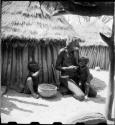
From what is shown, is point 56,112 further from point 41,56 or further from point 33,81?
point 41,56

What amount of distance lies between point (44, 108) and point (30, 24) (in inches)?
117

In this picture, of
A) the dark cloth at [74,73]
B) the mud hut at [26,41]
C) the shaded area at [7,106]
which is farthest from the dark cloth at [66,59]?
the shaded area at [7,106]

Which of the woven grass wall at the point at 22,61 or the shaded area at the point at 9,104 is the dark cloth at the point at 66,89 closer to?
the woven grass wall at the point at 22,61

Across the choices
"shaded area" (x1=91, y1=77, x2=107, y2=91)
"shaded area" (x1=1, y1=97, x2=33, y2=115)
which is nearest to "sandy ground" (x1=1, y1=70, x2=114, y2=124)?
"shaded area" (x1=1, y1=97, x2=33, y2=115)

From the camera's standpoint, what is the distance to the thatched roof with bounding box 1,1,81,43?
255 inches

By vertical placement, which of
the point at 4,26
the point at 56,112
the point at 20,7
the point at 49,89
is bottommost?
the point at 56,112

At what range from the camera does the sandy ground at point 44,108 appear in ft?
14.6

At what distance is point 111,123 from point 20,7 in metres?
5.13

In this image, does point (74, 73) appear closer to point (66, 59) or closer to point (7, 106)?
point (66, 59)

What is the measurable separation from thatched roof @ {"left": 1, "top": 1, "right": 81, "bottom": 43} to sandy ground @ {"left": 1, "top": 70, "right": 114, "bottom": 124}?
1.86 m

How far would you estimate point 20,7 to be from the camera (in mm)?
7301

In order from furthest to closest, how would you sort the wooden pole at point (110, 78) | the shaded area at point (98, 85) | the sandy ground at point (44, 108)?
the shaded area at point (98, 85) < the sandy ground at point (44, 108) < the wooden pole at point (110, 78)

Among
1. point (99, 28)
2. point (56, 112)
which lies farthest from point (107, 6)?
point (99, 28)

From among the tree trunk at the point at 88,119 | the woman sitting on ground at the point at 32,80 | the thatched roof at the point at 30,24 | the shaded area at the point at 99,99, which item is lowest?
the shaded area at the point at 99,99
